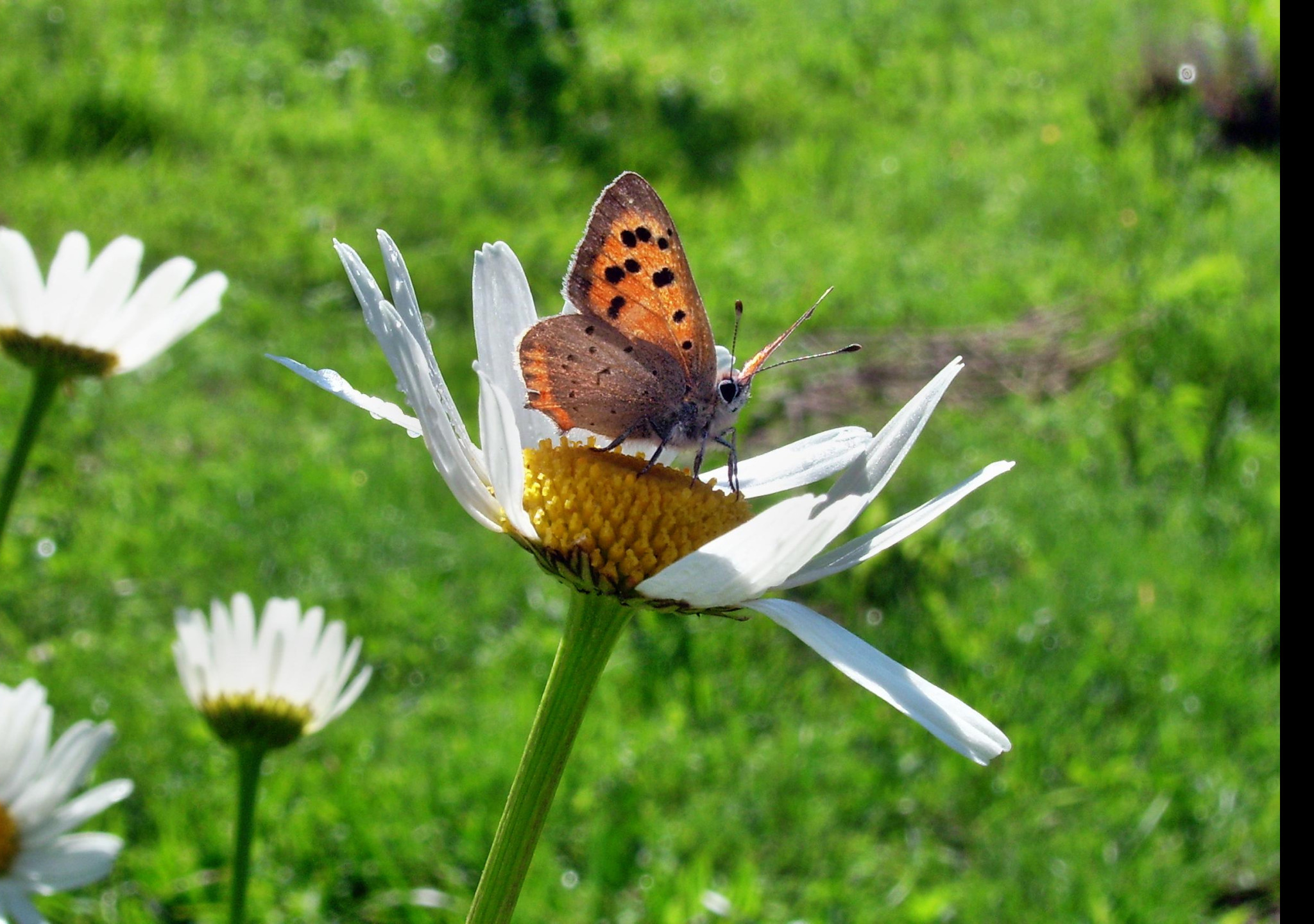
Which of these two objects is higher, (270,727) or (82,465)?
(270,727)

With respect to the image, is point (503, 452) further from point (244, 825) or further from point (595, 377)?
point (244, 825)

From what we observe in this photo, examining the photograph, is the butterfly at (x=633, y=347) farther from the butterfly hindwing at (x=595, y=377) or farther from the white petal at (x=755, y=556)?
the white petal at (x=755, y=556)

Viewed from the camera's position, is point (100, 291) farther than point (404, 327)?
Yes

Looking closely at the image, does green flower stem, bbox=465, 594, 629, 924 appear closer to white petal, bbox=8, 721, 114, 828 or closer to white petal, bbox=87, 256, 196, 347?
white petal, bbox=8, 721, 114, 828

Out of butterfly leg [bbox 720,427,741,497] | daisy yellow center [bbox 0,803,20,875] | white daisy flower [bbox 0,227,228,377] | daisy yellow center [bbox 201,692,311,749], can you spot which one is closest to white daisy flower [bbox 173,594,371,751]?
daisy yellow center [bbox 201,692,311,749]

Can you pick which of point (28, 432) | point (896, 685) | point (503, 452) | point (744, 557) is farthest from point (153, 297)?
point (896, 685)

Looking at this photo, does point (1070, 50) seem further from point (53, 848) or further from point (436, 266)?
point (53, 848)
